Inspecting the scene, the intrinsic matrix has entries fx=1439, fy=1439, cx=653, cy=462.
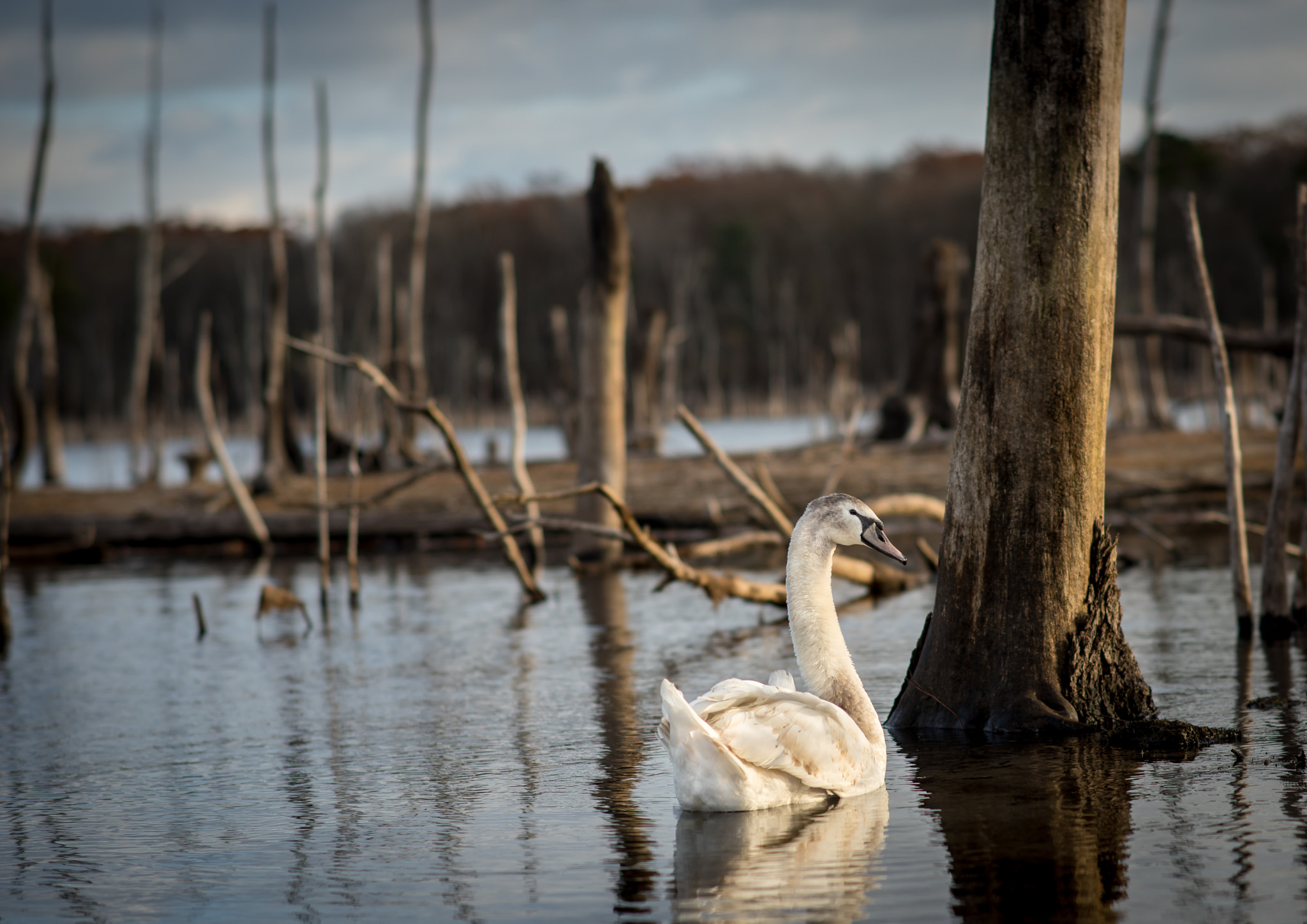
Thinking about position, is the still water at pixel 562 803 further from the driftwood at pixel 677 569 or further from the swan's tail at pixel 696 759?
the driftwood at pixel 677 569

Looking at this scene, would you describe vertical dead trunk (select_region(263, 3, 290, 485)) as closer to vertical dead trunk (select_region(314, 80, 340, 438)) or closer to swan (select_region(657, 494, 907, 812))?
vertical dead trunk (select_region(314, 80, 340, 438))

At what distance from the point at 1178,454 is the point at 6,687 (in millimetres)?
16052

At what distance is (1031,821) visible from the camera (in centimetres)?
567

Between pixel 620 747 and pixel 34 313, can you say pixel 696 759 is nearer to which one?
pixel 620 747

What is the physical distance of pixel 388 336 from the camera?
96.9ft

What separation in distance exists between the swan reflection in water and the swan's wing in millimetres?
187

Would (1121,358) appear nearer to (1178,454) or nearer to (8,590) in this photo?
(1178,454)

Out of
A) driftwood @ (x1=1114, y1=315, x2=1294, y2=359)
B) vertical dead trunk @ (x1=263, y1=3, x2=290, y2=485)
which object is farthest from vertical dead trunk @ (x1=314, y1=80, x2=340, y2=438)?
driftwood @ (x1=1114, y1=315, x2=1294, y2=359)

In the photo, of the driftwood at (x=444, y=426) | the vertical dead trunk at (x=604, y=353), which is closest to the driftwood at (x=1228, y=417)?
the driftwood at (x=444, y=426)

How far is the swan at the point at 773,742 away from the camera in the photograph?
579 centimetres

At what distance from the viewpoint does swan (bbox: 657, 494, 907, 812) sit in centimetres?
579

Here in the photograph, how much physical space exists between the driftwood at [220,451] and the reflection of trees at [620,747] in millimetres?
5699

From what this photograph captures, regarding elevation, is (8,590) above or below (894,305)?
below

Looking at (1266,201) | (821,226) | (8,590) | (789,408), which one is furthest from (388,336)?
(821,226)
